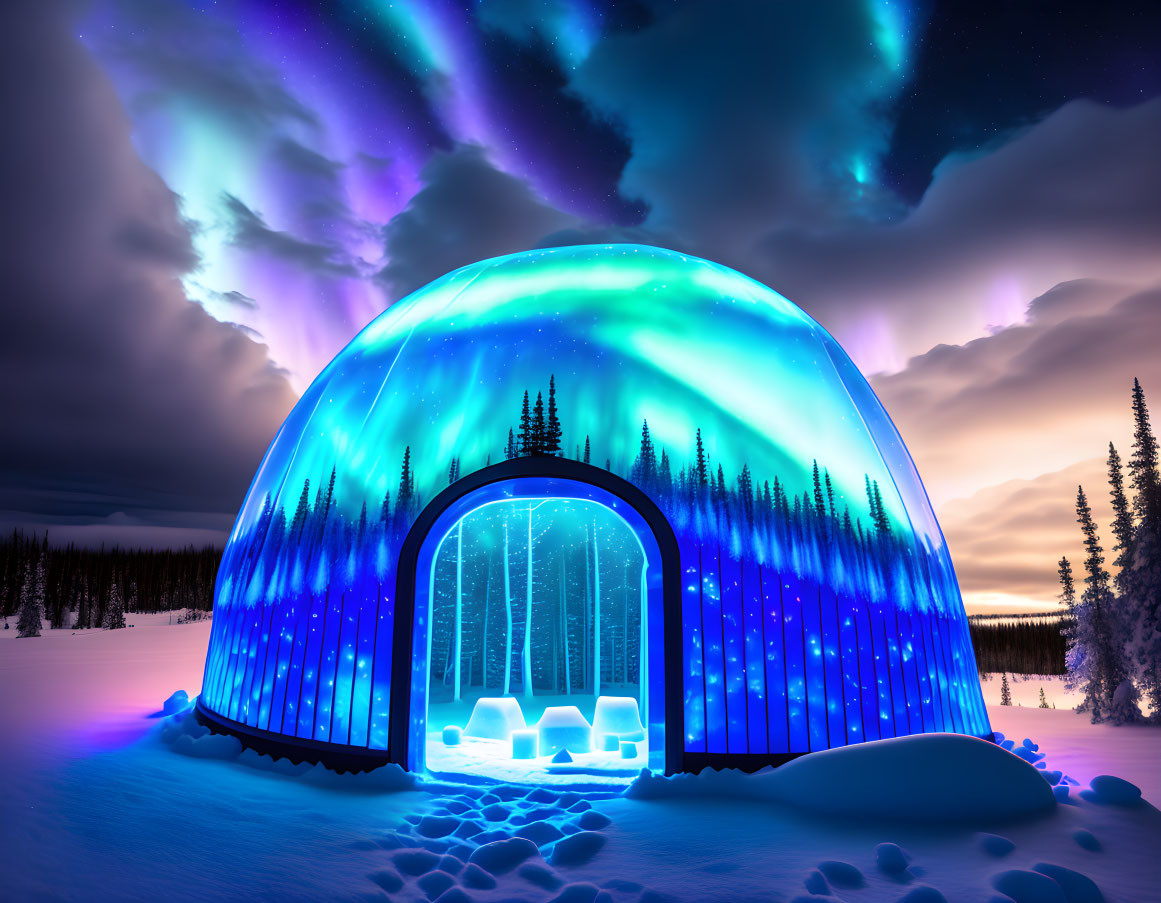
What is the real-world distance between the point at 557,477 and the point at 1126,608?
12.5 m

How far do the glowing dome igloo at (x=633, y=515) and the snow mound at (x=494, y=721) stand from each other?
14.9 inches

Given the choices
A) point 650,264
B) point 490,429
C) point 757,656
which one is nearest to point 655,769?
point 757,656

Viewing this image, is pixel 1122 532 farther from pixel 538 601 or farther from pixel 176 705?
pixel 176 705

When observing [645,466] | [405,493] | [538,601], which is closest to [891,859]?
[645,466]

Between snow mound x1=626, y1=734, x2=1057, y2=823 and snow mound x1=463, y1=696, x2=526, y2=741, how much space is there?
397cm

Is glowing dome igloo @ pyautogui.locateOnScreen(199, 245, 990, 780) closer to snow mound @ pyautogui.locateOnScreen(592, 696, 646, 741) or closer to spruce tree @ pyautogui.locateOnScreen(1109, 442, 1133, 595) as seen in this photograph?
snow mound @ pyautogui.locateOnScreen(592, 696, 646, 741)

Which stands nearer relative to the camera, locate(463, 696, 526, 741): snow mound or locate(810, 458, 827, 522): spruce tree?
locate(810, 458, 827, 522): spruce tree

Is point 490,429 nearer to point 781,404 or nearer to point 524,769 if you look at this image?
point 781,404

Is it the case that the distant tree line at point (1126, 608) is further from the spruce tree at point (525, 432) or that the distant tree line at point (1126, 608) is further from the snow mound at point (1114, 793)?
the spruce tree at point (525, 432)

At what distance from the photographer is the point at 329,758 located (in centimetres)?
553

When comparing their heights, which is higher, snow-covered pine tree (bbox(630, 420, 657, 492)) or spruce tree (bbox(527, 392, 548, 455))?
spruce tree (bbox(527, 392, 548, 455))

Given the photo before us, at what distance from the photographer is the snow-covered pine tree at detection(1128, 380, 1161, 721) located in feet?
36.8

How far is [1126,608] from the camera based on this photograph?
11.9 metres

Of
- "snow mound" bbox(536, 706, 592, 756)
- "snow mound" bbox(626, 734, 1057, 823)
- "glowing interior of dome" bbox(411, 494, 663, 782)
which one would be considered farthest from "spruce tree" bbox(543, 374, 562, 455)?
"glowing interior of dome" bbox(411, 494, 663, 782)
